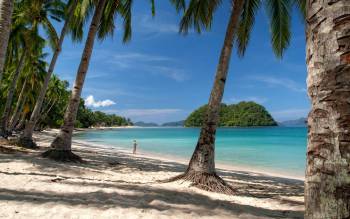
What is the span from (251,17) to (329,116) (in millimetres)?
8583

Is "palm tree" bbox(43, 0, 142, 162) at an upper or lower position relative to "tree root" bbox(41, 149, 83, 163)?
upper

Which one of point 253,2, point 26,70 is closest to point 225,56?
point 253,2

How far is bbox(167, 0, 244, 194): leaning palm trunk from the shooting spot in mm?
7430

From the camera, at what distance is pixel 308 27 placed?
197 centimetres

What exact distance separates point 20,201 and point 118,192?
1.72 m

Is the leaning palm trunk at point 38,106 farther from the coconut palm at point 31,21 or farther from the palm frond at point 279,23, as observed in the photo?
the palm frond at point 279,23

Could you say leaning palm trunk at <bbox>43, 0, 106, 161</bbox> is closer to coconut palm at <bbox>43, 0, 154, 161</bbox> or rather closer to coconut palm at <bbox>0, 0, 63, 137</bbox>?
coconut palm at <bbox>43, 0, 154, 161</bbox>

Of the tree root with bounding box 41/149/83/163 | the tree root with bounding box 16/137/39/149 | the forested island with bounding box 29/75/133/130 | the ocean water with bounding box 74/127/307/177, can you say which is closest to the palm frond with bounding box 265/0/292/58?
the tree root with bounding box 41/149/83/163

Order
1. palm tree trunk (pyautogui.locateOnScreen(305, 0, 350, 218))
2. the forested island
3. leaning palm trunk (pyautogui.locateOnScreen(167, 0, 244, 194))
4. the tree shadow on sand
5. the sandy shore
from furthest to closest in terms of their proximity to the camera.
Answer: the forested island < leaning palm trunk (pyautogui.locateOnScreen(167, 0, 244, 194)) < the tree shadow on sand < the sandy shore < palm tree trunk (pyautogui.locateOnScreen(305, 0, 350, 218))

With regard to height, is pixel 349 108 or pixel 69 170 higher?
pixel 349 108

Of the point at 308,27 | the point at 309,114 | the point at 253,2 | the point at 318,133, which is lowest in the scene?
the point at 318,133

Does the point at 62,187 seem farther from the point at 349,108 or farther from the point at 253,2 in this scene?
the point at 253,2

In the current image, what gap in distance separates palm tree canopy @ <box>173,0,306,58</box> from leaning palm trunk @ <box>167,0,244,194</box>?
1603 mm

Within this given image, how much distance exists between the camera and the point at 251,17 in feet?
31.8
